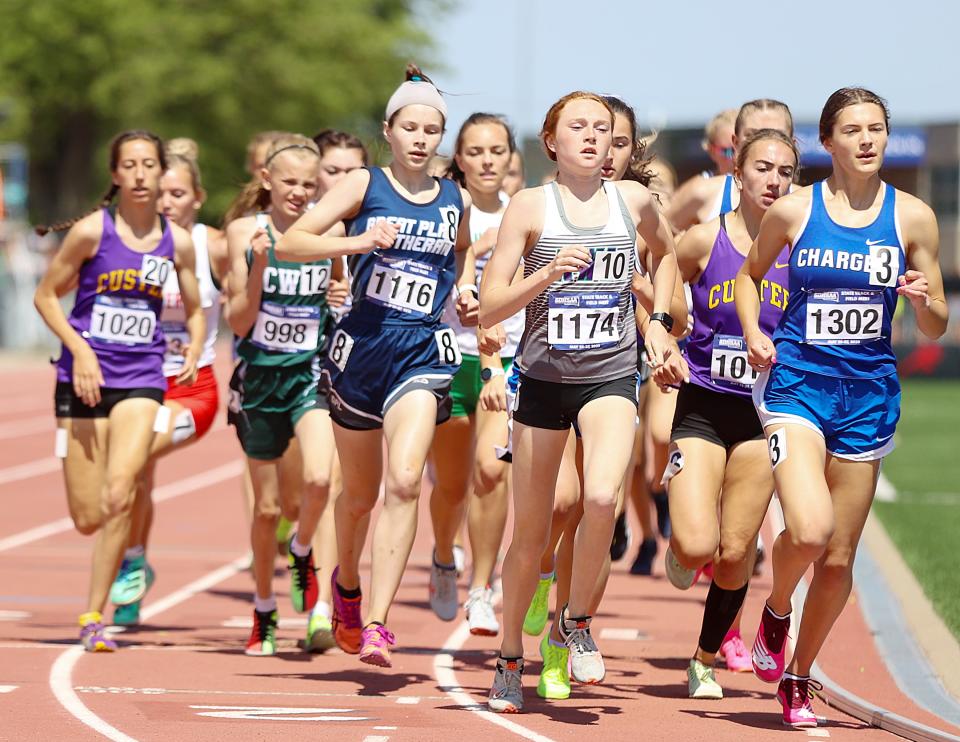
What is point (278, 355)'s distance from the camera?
9438mm

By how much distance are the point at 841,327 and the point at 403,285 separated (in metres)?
1.93

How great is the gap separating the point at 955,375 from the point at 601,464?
141 ft

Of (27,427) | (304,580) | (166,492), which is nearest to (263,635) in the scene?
(304,580)

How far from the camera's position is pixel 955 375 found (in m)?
48.5

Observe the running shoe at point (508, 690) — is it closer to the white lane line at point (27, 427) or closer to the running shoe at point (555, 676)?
the running shoe at point (555, 676)

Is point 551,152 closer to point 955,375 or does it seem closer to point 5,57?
point 955,375

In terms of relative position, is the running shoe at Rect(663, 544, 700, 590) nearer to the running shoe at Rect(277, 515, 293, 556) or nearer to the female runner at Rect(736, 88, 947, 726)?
the female runner at Rect(736, 88, 947, 726)

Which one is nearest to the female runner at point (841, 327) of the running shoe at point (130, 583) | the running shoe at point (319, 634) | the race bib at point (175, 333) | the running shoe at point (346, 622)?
the running shoe at point (346, 622)

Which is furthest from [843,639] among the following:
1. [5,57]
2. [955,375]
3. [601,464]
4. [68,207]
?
[68,207]

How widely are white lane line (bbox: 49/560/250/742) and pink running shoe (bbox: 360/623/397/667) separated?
39.5 inches

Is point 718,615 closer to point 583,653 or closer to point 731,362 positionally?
point 583,653

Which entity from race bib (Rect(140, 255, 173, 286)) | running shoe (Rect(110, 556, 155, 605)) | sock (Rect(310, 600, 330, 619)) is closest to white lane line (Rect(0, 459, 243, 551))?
running shoe (Rect(110, 556, 155, 605))

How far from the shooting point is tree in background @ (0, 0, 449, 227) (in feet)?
176

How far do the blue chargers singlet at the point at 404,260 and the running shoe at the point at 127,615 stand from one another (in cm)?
277
